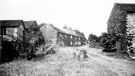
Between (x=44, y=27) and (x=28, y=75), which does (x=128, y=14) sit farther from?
(x=44, y=27)

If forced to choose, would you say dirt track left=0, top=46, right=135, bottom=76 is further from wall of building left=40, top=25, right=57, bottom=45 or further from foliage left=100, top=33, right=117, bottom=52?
wall of building left=40, top=25, right=57, bottom=45

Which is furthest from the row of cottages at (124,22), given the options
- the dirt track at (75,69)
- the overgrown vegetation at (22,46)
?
the overgrown vegetation at (22,46)

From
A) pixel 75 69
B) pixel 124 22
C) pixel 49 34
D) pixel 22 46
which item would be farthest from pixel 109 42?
pixel 49 34

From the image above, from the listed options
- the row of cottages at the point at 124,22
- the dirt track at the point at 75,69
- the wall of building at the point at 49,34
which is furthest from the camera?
the wall of building at the point at 49,34

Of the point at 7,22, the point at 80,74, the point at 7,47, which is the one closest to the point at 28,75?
the point at 80,74

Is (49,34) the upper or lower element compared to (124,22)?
lower

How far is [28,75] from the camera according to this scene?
20.9 feet

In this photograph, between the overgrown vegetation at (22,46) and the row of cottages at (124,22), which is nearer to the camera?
the overgrown vegetation at (22,46)

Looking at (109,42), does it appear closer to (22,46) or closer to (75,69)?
(75,69)

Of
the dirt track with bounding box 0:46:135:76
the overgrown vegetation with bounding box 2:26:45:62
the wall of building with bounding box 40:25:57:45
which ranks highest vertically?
the wall of building with bounding box 40:25:57:45

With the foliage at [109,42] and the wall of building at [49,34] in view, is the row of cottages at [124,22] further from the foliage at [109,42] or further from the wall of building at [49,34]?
the wall of building at [49,34]

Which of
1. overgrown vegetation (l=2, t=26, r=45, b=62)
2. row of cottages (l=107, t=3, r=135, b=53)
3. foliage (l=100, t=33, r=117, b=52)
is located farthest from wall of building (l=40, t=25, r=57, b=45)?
overgrown vegetation (l=2, t=26, r=45, b=62)

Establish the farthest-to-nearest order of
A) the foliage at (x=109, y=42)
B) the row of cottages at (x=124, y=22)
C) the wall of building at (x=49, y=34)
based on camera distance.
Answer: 1. the wall of building at (x=49, y=34)
2. the foliage at (x=109, y=42)
3. the row of cottages at (x=124, y=22)

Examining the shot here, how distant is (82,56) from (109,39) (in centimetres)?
783
